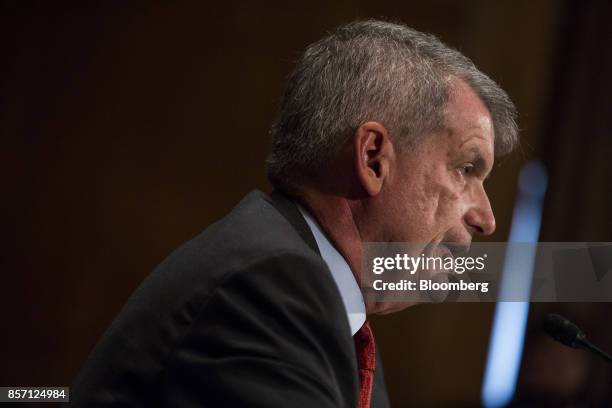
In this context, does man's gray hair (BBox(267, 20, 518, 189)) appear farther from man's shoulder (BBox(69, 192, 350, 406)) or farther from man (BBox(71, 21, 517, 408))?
man's shoulder (BBox(69, 192, 350, 406))

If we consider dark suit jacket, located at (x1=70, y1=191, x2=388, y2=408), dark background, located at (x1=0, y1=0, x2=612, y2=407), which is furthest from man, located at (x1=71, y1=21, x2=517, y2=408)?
dark background, located at (x1=0, y1=0, x2=612, y2=407)

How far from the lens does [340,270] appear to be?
1198 millimetres

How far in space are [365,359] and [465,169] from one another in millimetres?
330

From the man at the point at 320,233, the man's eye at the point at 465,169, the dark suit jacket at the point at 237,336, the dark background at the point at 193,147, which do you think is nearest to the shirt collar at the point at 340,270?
the man at the point at 320,233

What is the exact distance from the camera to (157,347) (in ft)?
3.29

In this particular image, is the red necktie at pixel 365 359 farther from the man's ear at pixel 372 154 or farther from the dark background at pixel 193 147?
the dark background at pixel 193 147

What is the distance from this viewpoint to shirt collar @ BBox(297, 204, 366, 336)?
3.91 feet

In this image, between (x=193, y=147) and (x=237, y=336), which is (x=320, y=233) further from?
(x=193, y=147)

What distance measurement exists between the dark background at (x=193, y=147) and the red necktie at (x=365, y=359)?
5.60 ft

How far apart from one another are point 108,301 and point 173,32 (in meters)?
0.97

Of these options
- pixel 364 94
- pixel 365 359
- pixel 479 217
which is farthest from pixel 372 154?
pixel 365 359

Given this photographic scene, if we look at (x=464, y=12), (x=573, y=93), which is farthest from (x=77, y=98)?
(x=573, y=93)

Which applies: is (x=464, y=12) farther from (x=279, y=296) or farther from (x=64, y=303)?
(x=279, y=296)

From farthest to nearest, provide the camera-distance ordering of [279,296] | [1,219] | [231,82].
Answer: [231,82] < [1,219] < [279,296]
